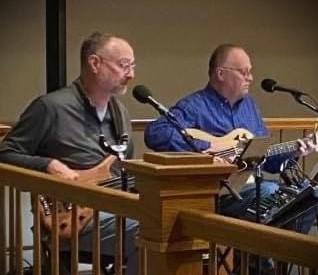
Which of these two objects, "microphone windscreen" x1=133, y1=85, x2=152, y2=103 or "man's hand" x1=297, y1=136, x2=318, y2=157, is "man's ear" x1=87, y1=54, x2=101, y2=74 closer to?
"microphone windscreen" x1=133, y1=85, x2=152, y2=103

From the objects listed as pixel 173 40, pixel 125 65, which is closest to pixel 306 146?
pixel 125 65

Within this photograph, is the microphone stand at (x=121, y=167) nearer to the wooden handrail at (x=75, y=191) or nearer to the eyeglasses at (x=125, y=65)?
the wooden handrail at (x=75, y=191)

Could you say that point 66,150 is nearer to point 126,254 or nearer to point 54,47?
point 126,254

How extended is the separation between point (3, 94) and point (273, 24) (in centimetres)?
202

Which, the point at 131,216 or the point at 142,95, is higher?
the point at 142,95

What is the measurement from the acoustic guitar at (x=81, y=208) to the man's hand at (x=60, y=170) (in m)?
0.05

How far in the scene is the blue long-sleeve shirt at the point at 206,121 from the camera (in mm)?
4043

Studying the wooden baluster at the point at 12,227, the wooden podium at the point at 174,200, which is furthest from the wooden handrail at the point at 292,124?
the wooden podium at the point at 174,200

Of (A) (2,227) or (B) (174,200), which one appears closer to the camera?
(B) (174,200)

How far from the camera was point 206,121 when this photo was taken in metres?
4.20

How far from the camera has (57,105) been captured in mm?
3688

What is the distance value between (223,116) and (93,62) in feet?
2.36

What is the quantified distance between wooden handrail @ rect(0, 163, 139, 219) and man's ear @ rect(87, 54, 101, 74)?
3.47 feet

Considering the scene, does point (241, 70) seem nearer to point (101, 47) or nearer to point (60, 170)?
point (101, 47)
